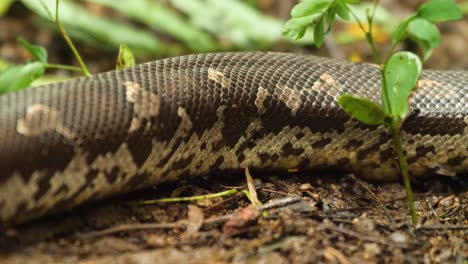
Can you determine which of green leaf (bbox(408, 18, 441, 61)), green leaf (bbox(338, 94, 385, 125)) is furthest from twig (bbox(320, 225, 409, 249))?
green leaf (bbox(408, 18, 441, 61))

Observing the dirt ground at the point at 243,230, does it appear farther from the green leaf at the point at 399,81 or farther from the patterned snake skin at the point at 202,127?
the green leaf at the point at 399,81

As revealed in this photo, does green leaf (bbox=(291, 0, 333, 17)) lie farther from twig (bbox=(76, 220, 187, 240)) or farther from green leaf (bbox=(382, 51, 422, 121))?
twig (bbox=(76, 220, 187, 240))

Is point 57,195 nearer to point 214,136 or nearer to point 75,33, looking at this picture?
point 214,136

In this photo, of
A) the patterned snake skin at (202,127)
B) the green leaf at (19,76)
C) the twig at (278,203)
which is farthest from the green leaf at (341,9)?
the green leaf at (19,76)

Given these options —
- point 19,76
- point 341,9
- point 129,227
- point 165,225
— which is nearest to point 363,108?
point 341,9

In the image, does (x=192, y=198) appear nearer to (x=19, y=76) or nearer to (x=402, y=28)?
(x=19, y=76)

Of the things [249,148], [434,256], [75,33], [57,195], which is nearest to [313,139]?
[249,148]
